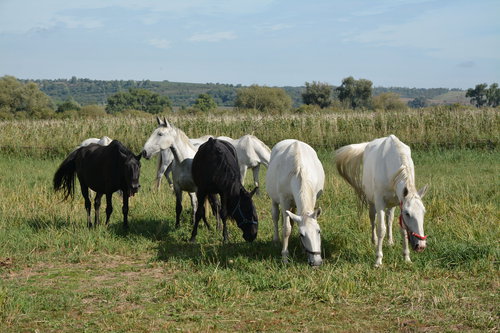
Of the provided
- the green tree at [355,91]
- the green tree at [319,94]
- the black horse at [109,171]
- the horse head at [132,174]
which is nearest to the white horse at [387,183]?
the horse head at [132,174]

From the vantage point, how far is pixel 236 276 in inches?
257

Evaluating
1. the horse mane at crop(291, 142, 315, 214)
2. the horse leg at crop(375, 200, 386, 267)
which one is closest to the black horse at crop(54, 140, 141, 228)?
the horse mane at crop(291, 142, 315, 214)

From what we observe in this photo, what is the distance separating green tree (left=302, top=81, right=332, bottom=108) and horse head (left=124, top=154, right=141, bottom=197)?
62.9 meters

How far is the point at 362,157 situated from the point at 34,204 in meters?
6.70

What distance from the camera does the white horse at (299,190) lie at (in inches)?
256

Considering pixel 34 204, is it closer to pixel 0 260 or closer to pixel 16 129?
pixel 0 260

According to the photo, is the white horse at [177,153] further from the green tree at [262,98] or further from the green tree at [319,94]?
the green tree at [319,94]

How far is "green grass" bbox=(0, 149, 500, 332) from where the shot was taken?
5.19 metres

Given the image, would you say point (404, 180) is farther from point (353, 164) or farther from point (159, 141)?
point (159, 141)

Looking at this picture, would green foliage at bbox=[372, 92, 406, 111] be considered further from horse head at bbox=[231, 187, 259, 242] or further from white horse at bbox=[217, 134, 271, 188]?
horse head at bbox=[231, 187, 259, 242]

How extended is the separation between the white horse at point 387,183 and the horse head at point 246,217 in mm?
1713

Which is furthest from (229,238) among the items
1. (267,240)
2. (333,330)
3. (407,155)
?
(333,330)

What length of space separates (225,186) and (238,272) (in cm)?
191

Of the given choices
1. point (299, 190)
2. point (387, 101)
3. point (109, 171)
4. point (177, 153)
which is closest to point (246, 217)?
point (299, 190)
